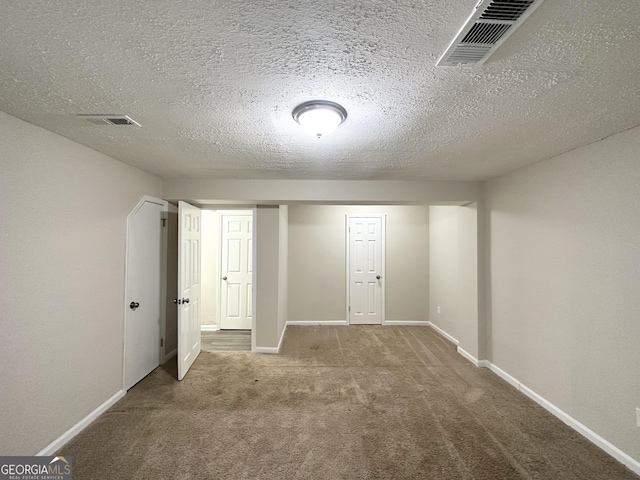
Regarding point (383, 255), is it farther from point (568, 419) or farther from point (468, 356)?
point (568, 419)

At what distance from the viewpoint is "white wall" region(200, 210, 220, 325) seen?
5379 millimetres

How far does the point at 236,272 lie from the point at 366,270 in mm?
2466

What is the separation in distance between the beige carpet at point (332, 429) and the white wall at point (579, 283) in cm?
34

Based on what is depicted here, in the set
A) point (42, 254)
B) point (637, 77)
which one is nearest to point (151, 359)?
point (42, 254)

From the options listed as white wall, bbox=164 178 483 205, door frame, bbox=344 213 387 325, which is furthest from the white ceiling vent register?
door frame, bbox=344 213 387 325

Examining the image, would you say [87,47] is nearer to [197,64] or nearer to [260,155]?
[197,64]

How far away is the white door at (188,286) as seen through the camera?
3326mm

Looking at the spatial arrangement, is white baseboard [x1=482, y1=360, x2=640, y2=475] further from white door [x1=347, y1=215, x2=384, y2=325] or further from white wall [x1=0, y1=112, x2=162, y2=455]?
white wall [x1=0, y1=112, x2=162, y2=455]

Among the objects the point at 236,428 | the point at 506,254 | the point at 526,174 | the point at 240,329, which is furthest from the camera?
the point at 240,329

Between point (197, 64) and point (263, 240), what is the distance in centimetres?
299

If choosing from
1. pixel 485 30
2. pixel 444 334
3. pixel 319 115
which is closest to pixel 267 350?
pixel 444 334

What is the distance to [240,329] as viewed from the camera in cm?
535

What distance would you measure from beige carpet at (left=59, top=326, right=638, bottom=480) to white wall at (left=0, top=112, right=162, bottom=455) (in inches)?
16.0

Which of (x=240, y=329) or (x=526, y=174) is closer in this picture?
(x=526, y=174)
